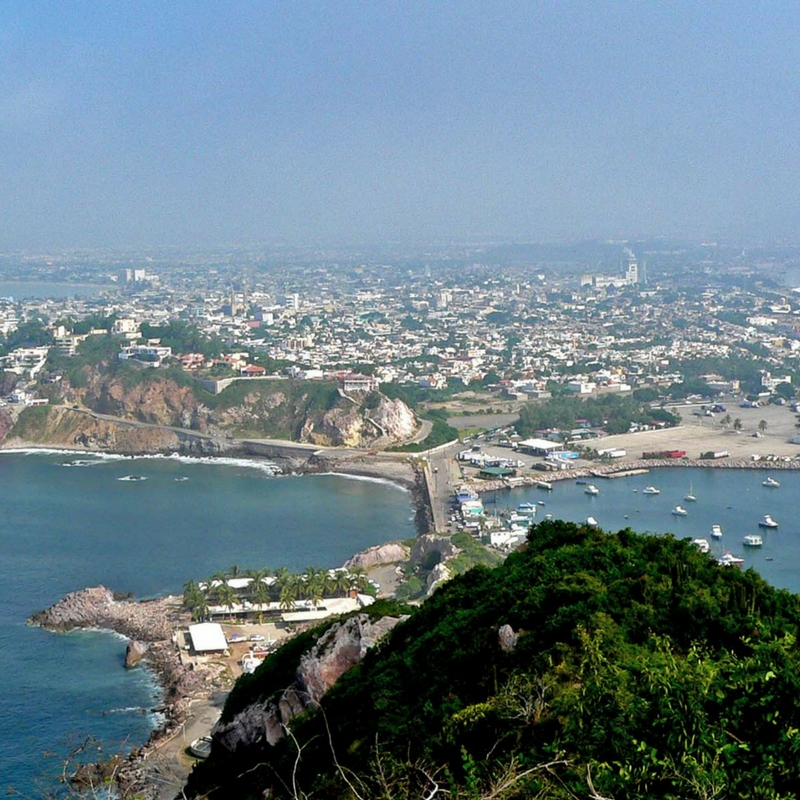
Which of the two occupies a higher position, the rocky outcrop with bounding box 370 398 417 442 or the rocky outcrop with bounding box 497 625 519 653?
the rocky outcrop with bounding box 497 625 519 653

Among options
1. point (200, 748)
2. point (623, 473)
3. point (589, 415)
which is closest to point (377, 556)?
point (200, 748)

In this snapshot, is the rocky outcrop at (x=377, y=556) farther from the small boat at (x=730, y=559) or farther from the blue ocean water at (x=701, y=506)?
the small boat at (x=730, y=559)

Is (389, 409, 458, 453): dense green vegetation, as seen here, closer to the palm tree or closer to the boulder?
the boulder

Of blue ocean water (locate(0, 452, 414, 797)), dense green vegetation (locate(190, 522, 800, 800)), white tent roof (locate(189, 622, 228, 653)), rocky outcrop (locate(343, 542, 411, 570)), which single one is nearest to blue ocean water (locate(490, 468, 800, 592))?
blue ocean water (locate(0, 452, 414, 797))

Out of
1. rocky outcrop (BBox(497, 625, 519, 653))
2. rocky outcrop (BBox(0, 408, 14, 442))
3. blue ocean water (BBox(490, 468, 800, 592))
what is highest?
rocky outcrop (BBox(497, 625, 519, 653))

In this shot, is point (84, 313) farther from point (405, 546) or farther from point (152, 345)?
point (405, 546)

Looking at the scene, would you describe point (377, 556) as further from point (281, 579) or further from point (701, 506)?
point (701, 506)
